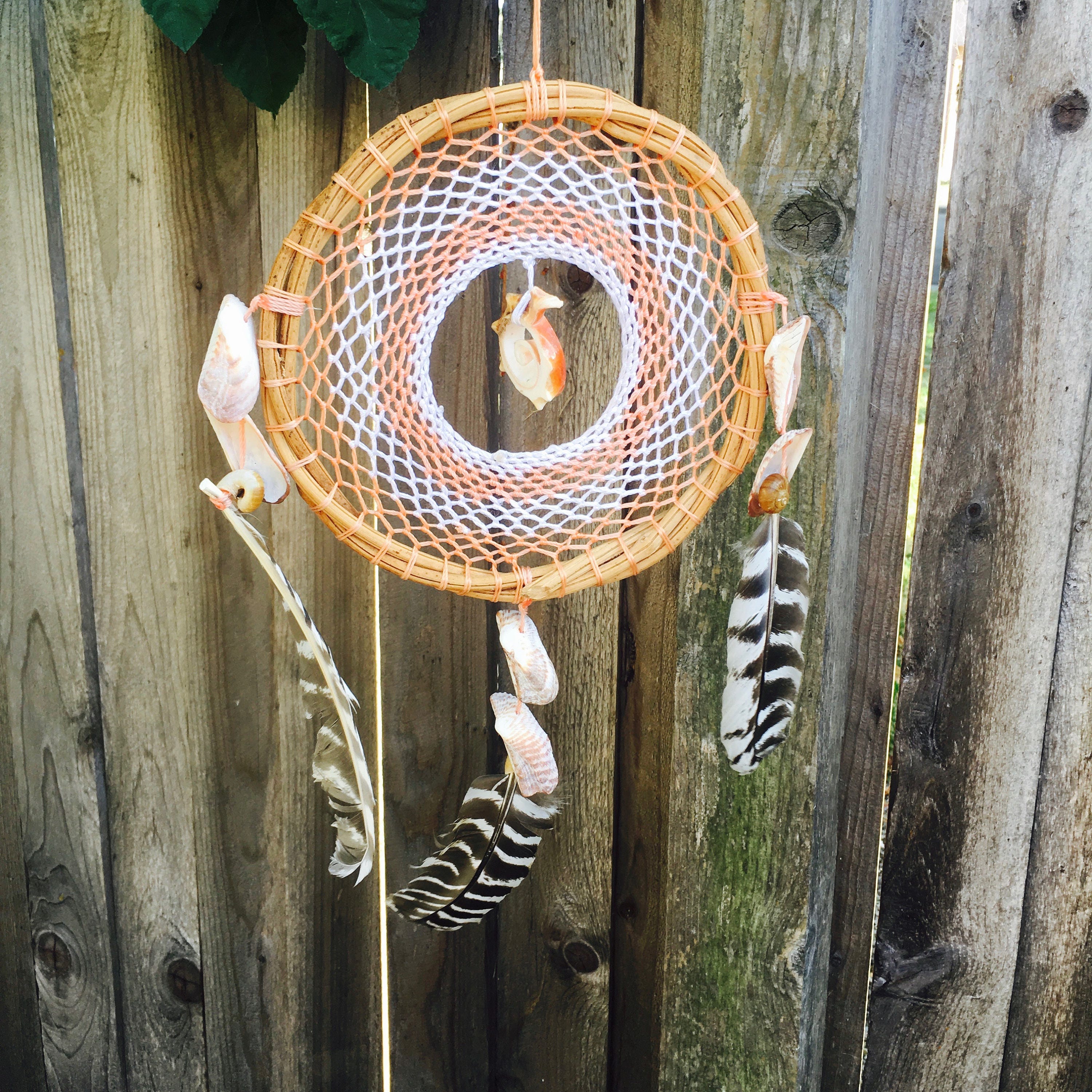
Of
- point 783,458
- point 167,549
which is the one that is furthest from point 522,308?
point 167,549

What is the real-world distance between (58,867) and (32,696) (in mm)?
213

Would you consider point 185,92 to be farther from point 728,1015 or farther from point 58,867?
point 728,1015

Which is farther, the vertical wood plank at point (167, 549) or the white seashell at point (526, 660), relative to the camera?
the vertical wood plank at point (167, 549)

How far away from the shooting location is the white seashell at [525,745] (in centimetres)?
79

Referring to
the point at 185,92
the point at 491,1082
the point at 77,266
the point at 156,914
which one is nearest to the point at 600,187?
the point at 185,92

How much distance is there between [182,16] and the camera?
2.61ft

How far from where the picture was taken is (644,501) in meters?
0.97

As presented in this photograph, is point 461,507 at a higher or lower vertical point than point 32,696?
higher

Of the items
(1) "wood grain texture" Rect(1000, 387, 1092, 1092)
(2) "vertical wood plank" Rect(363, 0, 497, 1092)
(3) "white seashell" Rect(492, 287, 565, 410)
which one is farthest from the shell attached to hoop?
(1) "wood grain texture" Rect(1000, 387, 1092, 1092)

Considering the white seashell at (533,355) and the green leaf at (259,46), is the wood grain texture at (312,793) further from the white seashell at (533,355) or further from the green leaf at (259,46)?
the white seashell at (533,355)

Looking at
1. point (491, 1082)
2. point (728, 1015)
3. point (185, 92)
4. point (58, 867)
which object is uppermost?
point (185, 92)

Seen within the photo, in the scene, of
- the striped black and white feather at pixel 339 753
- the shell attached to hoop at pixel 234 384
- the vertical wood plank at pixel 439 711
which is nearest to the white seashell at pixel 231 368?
the shell attached to hoop at pixel 234 384

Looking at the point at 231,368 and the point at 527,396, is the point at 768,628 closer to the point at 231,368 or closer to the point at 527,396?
the point at 527,396

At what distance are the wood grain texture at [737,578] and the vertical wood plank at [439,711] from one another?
213 mm
